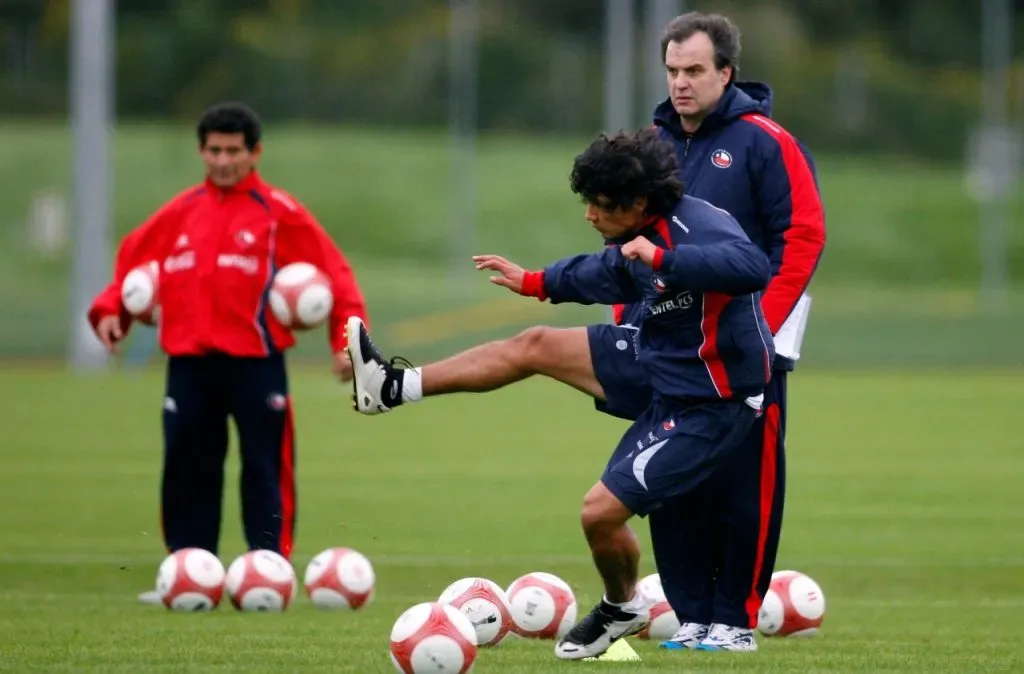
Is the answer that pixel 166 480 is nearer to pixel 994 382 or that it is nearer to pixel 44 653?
pixel 44 653

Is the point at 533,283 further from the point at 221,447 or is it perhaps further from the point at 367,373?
the point at 221,447

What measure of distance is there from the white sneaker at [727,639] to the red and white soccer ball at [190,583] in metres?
2.56

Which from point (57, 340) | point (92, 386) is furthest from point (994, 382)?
point (57, 340)

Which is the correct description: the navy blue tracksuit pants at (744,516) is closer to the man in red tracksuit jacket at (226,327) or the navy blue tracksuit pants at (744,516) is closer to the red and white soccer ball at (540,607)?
the red and white soccer ball at (540,607)

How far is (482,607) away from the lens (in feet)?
24.1

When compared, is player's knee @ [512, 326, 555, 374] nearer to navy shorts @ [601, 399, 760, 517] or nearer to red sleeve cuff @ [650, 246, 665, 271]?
navy shorts @ [601, 399, 760, 517]

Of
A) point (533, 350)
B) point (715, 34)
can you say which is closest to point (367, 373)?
point (533, 350)

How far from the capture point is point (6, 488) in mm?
14414

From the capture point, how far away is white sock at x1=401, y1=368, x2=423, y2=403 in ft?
23.1

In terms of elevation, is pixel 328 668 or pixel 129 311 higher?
pixel 129 311

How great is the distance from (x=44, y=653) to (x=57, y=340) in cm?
2405

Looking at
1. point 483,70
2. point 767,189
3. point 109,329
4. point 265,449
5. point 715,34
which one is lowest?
point 265,449

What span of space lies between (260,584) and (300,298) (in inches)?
61.0

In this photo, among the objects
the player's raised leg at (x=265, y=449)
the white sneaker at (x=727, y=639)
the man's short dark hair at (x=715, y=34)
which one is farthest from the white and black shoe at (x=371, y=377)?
the player's raised leg at (x=265, y=449)
